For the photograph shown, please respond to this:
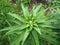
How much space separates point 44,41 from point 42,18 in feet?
0.88

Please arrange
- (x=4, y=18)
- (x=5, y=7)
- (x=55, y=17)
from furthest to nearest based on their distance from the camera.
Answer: (x=5, y=7) < (x=4, y=18) < (x=55, y=17)

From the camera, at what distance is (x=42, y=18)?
2.09m

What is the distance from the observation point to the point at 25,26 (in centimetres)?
204

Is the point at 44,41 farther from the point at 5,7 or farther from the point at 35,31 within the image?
the point at 5,7

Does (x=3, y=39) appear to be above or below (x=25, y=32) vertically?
below

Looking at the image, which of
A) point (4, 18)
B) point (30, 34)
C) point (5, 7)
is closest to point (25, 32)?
point (30, 34)

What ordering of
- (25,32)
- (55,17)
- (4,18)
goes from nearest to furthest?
(25,32), (55,17), (4,18)

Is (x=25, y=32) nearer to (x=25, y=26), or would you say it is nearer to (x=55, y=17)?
(x=25, y=26)

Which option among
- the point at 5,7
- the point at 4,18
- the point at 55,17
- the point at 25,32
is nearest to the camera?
the point at 25,32

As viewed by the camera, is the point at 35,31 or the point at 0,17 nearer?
the point at 35,31

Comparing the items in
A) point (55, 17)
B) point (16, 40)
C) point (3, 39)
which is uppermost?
point (55, 17)

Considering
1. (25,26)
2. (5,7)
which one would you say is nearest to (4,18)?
(5,7)

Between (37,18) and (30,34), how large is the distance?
0.19m

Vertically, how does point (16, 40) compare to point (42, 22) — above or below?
below
